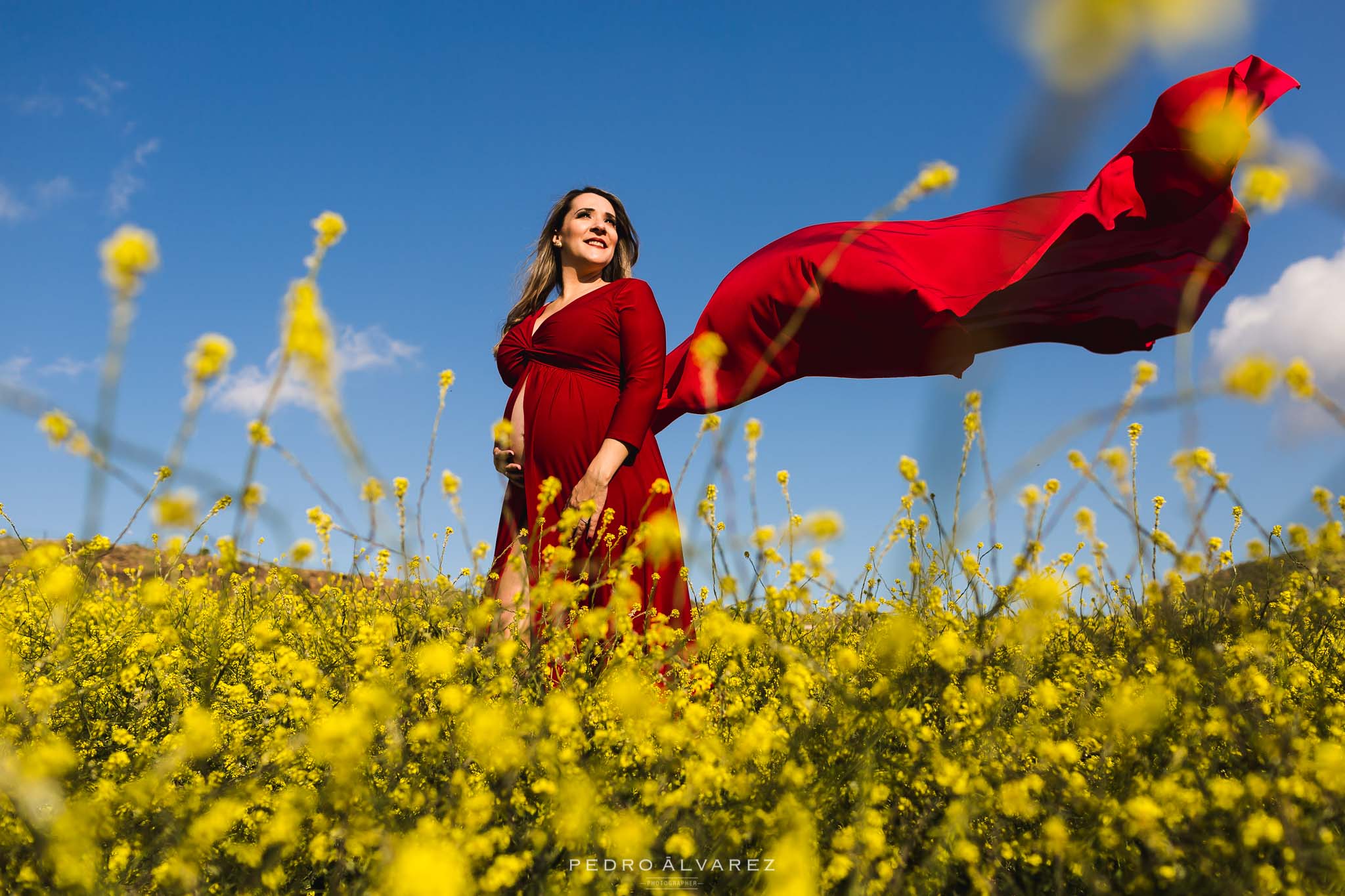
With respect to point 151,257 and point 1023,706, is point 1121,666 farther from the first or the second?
point 151,257

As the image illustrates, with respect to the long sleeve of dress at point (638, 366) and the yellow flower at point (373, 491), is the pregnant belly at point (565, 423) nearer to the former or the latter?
the long sleeve of dress at point (638, 366)

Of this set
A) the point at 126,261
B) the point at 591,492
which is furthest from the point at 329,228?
the point at 591,492

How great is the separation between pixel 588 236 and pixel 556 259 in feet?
0.97

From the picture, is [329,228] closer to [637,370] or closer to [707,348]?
[707,348]

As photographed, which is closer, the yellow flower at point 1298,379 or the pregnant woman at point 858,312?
the yellow flower at point 1298,379

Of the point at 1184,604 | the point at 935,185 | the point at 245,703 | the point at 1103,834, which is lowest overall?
the point at 1103,834

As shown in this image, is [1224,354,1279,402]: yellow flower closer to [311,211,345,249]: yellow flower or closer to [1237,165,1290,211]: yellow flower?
[1237,165,1290,211]: yellow flower

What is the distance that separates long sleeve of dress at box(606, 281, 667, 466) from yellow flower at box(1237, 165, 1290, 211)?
6.15 ft

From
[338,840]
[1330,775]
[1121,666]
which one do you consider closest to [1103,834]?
[1330,775]

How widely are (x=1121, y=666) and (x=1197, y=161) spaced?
1698 millimetres

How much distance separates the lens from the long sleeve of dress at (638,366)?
105 inches

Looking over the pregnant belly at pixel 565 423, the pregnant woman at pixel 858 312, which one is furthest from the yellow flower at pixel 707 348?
the pregnant belly at pixel 565 423

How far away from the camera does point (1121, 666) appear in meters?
1.81

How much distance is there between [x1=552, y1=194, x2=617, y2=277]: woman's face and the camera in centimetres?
312
